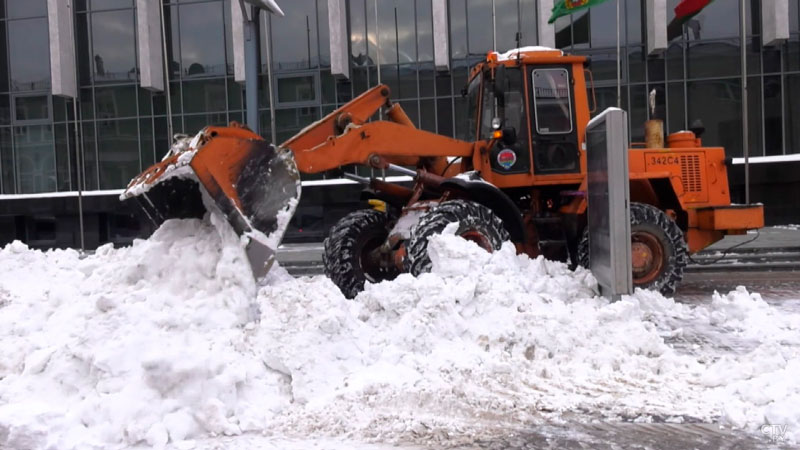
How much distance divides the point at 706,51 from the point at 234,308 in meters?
20.6

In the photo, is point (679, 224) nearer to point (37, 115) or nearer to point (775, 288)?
point (775, 288)

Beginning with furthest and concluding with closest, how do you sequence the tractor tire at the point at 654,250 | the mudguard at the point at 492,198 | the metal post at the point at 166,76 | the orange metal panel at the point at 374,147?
the metal post at the point at 166,76
the tractor tire at the point at 654,250
the mudguard at the point at 492,198
the orange metal panel at the point at 374,147

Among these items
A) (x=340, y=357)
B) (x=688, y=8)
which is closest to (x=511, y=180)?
(x=340, y=357)

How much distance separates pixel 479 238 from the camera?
21.5 ft

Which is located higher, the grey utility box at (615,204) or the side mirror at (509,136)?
the side mirror at (509,136)

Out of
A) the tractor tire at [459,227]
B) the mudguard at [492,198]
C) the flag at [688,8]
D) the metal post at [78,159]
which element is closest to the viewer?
the tractor tire at [459,227]

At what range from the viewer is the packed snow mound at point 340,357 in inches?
146

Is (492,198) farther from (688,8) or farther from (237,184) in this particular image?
(688,8)

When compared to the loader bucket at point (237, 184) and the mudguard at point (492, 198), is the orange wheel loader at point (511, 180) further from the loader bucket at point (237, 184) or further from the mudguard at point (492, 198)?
the loader bucket at point (237, 184)

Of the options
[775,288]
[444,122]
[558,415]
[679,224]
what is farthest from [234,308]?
[444,122]

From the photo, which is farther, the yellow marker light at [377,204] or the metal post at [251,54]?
the metal post at [251,54]

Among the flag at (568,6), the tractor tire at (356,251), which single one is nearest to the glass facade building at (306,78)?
the flag at (568,6)

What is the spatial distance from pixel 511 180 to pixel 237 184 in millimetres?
3554

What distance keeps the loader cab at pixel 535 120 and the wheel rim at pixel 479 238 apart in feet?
4.50
